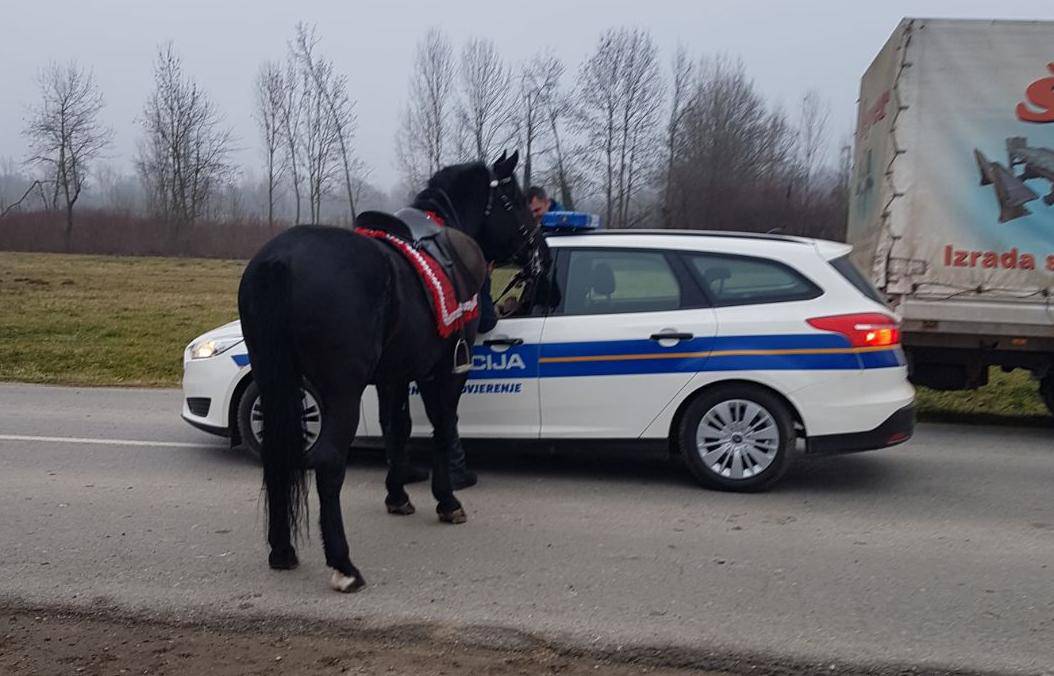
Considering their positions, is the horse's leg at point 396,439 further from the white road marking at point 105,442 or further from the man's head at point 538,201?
the white road marking at point 105,442

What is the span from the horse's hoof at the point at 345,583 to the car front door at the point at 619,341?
2221 millimetres

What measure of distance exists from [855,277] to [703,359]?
119cm

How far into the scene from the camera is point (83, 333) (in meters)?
14.6

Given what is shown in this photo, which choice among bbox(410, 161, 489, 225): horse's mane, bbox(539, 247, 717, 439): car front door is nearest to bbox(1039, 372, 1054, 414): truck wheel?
bbox(539, 247, 717, 439): car front door

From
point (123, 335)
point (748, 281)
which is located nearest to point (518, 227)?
point (748, 281)

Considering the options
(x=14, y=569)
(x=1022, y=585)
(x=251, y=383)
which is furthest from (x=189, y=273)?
(x=1022, y=585)

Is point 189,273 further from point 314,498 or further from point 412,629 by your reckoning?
point 412,629

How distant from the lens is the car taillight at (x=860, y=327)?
6242 millimetres

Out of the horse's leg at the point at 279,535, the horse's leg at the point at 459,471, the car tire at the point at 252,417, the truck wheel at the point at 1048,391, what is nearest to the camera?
the horse's leg at the point at 279,535

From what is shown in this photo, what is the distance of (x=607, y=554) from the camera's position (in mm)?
5199

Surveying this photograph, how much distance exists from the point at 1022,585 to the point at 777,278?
8.04 ft

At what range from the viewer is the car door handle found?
6543 millimetres

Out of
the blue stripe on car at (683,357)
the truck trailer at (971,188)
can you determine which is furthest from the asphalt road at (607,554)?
the truck trailer at (971,188)

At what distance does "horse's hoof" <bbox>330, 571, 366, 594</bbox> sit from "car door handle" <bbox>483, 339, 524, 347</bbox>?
2287 millimetres
